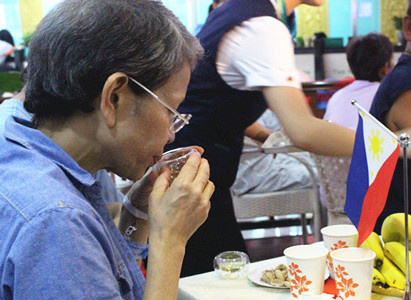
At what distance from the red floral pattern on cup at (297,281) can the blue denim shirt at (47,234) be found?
1.39 ft

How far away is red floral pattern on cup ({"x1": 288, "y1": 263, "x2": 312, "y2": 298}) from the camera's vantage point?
1220 mm

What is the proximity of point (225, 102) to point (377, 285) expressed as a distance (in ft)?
2.40

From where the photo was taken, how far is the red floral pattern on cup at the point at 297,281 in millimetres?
1220

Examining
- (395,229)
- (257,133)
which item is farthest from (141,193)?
(257,133)

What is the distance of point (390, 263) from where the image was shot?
1.34m

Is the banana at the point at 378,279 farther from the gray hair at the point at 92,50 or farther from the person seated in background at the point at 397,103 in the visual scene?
the person seated in background at the point at 397,103

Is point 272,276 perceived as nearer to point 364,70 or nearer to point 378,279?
point 378,279

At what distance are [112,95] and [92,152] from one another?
0.38 ft

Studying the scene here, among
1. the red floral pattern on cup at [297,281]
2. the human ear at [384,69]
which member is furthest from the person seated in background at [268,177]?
the red floral pattern on cup at [297,281]

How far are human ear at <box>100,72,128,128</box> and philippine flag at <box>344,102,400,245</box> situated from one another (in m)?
0.56

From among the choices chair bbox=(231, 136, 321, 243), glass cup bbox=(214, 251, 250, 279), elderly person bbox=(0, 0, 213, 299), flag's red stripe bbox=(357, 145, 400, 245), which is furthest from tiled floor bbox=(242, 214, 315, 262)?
elderly person bbox=(0, 0, 213, 299)

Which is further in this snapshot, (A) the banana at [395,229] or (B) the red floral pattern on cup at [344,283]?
(A) the banana at [395,229]

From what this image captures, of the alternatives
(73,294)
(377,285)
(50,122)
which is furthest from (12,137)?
(377,285)

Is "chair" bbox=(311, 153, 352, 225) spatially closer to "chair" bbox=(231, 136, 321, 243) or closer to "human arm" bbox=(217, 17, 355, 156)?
"chair" bbox=(231, 136, 321, 243)
